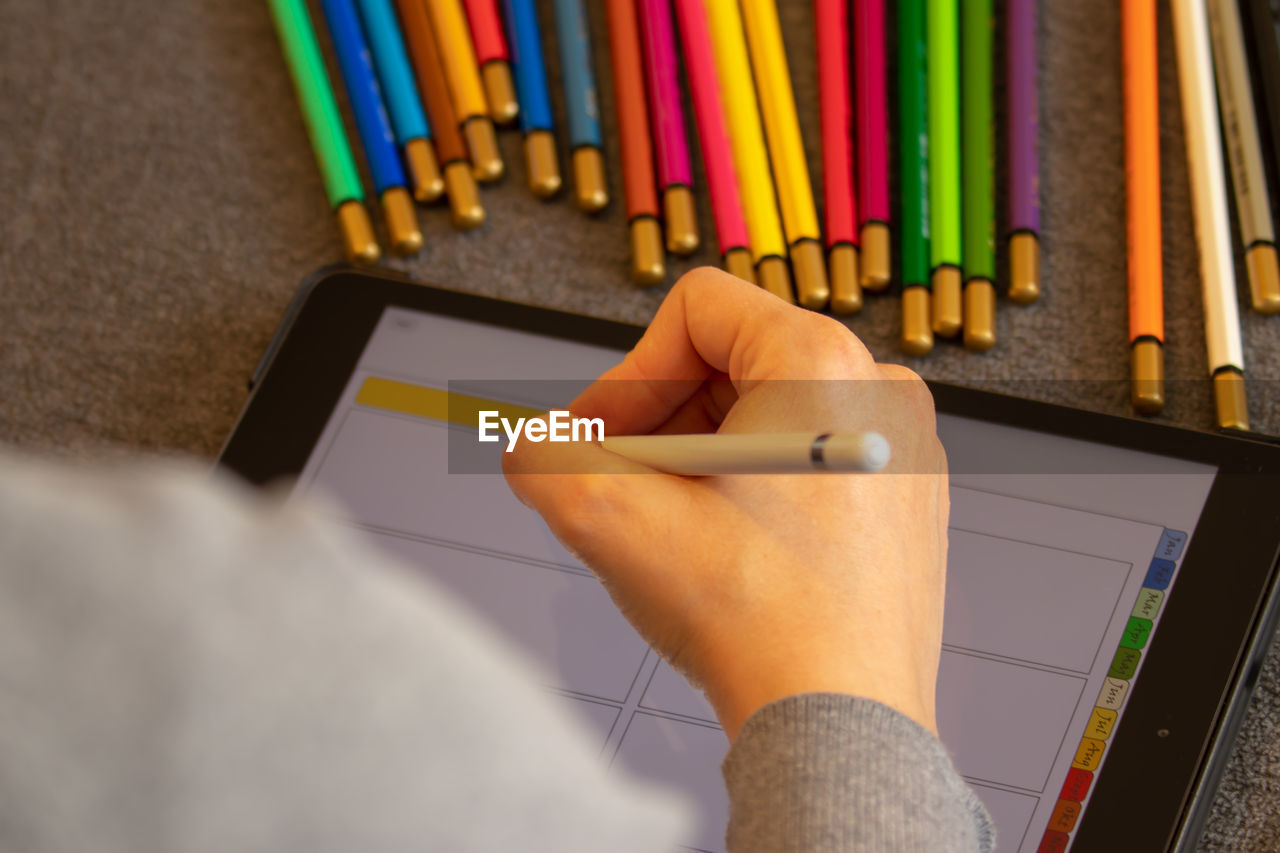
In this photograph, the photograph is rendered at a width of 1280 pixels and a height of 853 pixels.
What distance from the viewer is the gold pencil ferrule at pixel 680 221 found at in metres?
0.42

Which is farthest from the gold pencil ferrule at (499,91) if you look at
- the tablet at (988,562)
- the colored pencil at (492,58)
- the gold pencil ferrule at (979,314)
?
the gold pencil ferrule at (979,314)

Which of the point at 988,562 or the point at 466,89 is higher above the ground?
the point at 466,89

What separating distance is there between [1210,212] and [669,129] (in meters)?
0.22

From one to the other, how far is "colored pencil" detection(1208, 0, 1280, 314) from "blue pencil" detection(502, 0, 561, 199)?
283mm

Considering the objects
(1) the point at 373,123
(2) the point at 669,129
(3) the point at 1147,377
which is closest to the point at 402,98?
(1) the point at 373,123

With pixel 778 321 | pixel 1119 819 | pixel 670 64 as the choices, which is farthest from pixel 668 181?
pixel 1119 819

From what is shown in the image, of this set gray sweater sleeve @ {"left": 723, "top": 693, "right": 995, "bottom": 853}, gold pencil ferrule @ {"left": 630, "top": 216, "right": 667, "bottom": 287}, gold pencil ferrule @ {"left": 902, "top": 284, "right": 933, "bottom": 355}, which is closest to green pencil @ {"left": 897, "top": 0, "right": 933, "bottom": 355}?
gold pencil ferrule @ {"left": 902, "top": 284, "right": 933, "bottom": 355}

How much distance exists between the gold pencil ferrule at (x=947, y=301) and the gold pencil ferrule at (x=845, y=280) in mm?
31

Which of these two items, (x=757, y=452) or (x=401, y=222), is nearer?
(x=757, y=452)

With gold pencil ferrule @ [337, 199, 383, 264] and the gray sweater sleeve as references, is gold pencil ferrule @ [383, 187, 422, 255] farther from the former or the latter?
the gray sweater sleeve

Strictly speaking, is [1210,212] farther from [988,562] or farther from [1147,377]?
[988,562]

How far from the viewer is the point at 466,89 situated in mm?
445

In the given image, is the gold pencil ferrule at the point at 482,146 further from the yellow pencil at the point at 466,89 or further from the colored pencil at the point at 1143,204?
the colored pencil at the point at 1143,204

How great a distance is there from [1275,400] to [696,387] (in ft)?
0.79
